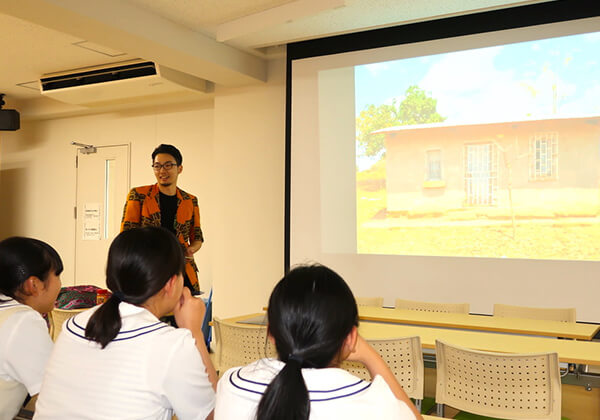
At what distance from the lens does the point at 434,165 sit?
17.0ft

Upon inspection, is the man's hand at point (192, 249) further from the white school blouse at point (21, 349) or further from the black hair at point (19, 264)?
the white school blouse at point (21, 349)

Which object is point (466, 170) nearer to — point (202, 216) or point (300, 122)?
point (300, 122)

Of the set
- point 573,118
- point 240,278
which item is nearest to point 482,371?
point 573,118

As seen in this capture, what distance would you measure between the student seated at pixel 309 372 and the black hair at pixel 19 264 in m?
0.89

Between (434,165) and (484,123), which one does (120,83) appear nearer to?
(434,165)

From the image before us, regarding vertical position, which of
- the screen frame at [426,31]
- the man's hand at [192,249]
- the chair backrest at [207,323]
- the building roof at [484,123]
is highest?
the screen frame at [426,31]

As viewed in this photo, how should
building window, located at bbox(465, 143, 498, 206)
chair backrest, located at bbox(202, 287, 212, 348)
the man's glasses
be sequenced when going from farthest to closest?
chair backrest, located at bbox(202, 287, 212, 348), building window, located at bbox(465, 143, 498, 206), the man's glasses

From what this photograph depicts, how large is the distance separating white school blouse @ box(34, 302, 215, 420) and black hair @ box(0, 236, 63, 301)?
1.63 ft

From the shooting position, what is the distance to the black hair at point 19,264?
173cm

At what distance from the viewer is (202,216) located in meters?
7.02

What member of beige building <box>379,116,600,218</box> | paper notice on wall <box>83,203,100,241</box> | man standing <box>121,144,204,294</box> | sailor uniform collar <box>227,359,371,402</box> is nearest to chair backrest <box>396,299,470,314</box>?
beige building <box>379,116,600,218</box>

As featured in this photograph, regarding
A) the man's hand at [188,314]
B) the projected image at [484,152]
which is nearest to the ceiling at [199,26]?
the projected image at [484,152]

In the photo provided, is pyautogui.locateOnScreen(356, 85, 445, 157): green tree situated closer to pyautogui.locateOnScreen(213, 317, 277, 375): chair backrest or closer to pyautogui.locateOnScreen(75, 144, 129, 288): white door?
pyautogui.locateOnScreen(213, 317, 277, 375): chair backrest

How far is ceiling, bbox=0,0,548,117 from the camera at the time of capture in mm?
4160
